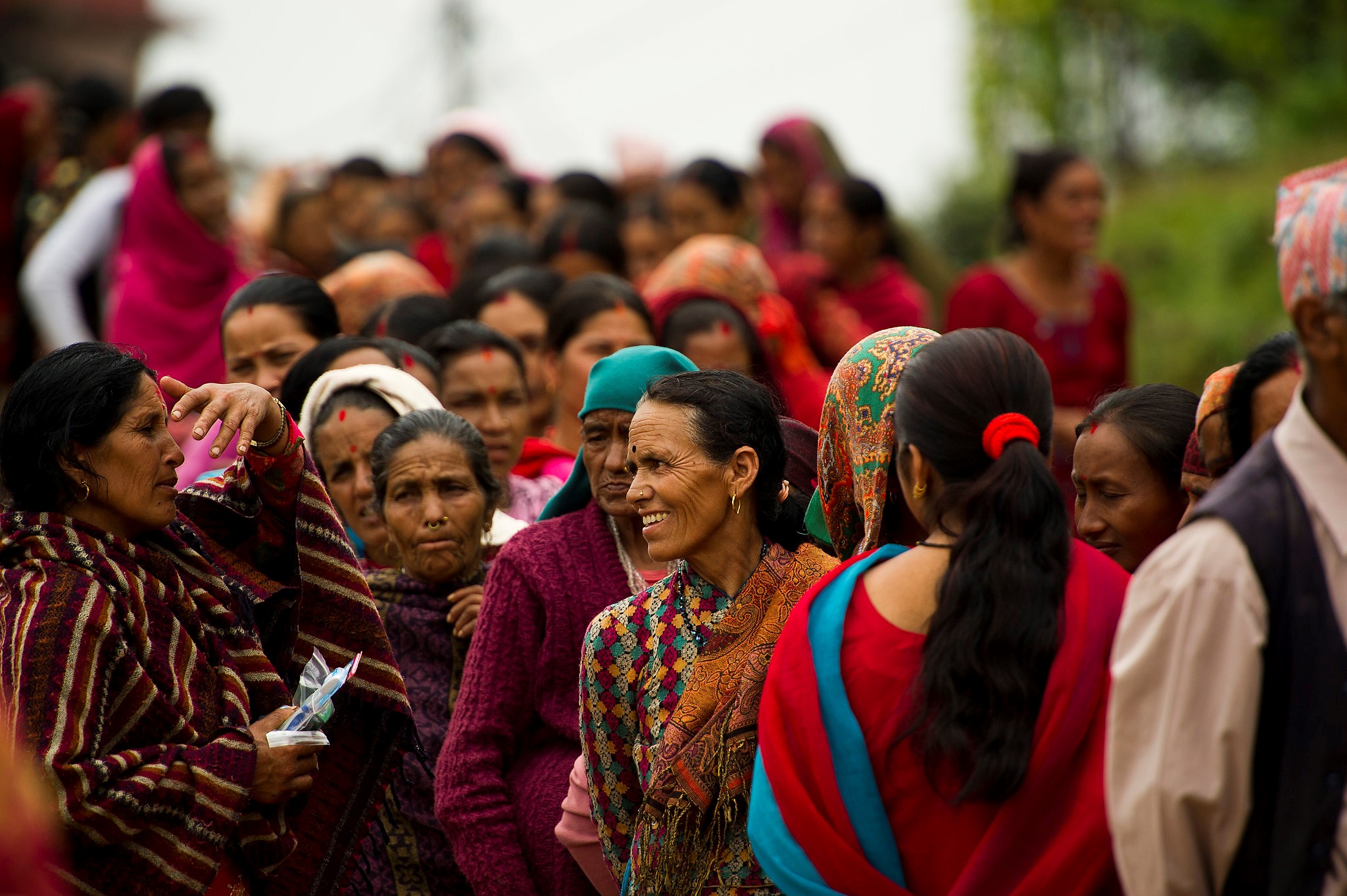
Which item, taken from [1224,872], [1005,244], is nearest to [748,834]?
[1224,872]

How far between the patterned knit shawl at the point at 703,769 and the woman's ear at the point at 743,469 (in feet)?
1.06

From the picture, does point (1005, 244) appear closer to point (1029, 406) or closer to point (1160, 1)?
point (1029, 406)

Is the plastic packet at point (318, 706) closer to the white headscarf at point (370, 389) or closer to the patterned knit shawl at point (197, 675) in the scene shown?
the patterned knit shawl at point (197, 675)

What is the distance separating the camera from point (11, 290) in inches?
335

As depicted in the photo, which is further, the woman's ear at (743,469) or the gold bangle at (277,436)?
the gold bangle at (277,436)

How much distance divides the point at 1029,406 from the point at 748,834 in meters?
0.92

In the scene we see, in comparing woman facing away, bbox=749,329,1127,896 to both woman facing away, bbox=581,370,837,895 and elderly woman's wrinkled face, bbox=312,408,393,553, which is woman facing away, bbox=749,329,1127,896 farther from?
elderly woman's wrinkled face, bbox=312,408,393,553

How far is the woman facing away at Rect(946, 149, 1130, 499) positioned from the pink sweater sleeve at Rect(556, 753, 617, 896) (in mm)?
3346

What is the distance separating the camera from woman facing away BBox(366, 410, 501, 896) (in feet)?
12.5

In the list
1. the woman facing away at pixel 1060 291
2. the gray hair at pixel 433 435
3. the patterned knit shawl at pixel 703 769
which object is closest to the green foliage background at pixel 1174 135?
the woman facing away at pixel 1060 291

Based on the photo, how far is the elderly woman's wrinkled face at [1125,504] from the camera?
345 centimetres

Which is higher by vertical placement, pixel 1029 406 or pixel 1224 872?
pixel 1029 406

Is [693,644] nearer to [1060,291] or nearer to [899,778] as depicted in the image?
[899,778]

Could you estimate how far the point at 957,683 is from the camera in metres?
2.46
